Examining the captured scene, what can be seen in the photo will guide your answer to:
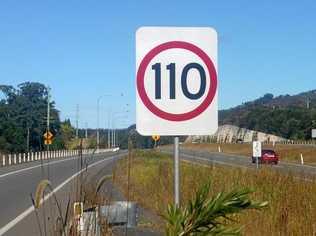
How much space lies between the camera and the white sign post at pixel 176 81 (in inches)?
228

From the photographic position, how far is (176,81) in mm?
5820

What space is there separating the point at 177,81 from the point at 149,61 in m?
0.27

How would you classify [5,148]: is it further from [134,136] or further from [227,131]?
[227,131]

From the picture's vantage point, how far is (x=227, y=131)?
176500 millimetres

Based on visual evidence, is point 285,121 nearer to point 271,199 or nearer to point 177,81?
point 271,199

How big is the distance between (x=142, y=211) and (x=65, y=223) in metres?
9.65

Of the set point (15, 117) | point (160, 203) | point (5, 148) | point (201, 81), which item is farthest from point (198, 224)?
point (15, 117)

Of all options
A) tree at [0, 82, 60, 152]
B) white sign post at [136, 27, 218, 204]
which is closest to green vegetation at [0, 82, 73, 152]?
tree at [0, 82, 60, 152]

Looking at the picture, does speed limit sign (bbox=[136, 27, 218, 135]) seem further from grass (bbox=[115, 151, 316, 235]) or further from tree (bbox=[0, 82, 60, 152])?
tree (bbox=[0, 82, 60, 152])

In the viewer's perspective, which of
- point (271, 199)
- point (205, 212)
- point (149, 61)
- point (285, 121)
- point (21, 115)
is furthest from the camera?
point (285, 121)

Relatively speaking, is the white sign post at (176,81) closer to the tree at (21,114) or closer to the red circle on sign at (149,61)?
the red circle on sign at (149,61)

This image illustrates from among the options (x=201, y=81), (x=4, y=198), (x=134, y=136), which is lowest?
(x=4, y=198)

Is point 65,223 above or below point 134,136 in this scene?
below

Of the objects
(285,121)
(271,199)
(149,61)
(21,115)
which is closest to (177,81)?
(149,61)
